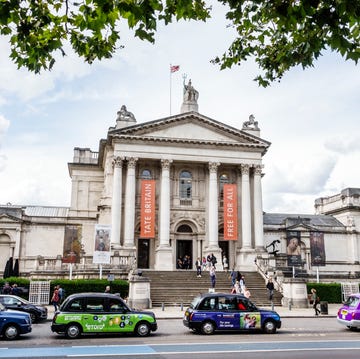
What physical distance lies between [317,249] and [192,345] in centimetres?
3830

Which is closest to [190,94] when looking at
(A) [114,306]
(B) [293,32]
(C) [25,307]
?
(C) [25,307]

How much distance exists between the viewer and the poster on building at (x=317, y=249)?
164ft

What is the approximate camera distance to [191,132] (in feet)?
147

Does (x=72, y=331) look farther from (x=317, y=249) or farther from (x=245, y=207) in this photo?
(x=317, y=249)

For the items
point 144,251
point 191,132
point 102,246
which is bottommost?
point 102,246

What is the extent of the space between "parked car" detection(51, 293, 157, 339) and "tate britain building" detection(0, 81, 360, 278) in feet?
67.2

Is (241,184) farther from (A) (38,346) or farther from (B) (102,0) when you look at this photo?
(B) (102,0)

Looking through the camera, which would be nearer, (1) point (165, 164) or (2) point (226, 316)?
(2) point (226, 316)

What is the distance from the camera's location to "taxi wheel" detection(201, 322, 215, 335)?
707 inches

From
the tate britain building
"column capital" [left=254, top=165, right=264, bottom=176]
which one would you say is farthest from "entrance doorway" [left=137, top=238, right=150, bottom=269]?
"column capital" [left=254, top=165, right=264, bottom=176]

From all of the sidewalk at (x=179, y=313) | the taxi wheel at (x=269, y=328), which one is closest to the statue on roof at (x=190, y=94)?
the sidewalk at (x=179, y=313)

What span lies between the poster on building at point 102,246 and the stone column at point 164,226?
29.9 feet

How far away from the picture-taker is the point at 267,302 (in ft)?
105

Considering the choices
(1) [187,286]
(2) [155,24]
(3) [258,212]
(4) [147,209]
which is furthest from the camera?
(3) [258,212]
